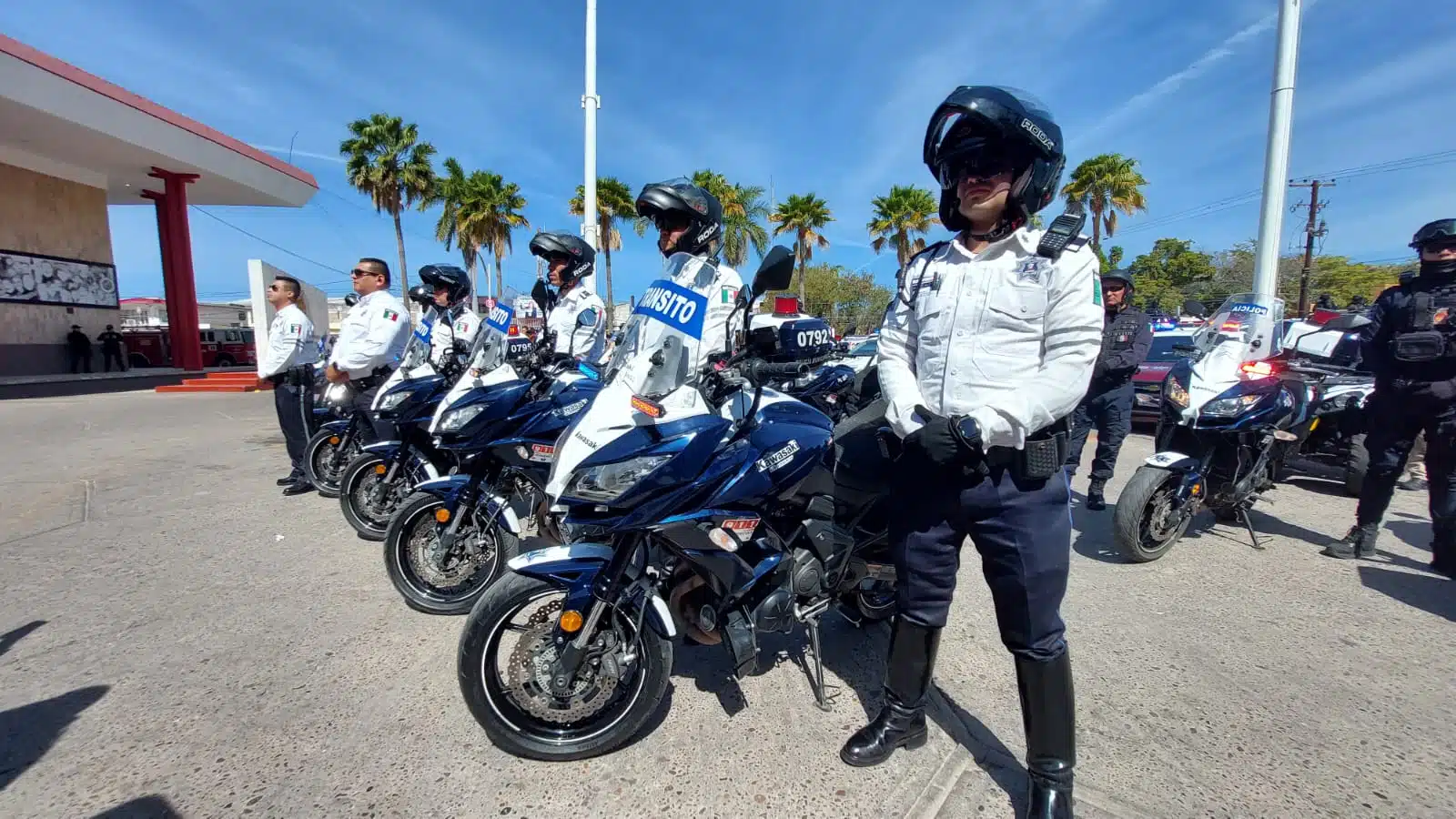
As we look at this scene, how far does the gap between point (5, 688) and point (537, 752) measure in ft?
7.29

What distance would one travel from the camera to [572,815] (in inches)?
74.2

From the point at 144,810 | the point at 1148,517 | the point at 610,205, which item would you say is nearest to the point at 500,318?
the point at 144,810

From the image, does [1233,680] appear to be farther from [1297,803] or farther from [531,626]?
[531,626]

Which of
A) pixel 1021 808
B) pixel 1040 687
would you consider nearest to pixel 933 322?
pixel 1040 687

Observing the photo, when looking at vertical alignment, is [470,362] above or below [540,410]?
above

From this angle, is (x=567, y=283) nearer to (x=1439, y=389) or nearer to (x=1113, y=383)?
(x=1113, y=383)

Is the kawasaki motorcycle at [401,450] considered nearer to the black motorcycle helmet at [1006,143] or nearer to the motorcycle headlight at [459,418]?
the motorcycle headlight at [459,418]

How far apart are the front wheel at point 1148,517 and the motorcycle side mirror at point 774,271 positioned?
2.96m

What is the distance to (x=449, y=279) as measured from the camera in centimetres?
510

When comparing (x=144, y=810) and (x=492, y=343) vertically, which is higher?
(x=492, y=343)

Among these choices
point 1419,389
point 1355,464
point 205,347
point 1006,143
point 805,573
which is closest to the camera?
point 1006,143

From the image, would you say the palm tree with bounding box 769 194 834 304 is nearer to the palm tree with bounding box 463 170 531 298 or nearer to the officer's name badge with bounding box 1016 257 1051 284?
the palm tree with bounding box 463 170 531 298

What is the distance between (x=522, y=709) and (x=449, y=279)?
12.8 ft

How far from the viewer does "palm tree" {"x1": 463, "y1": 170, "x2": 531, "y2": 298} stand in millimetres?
29438
